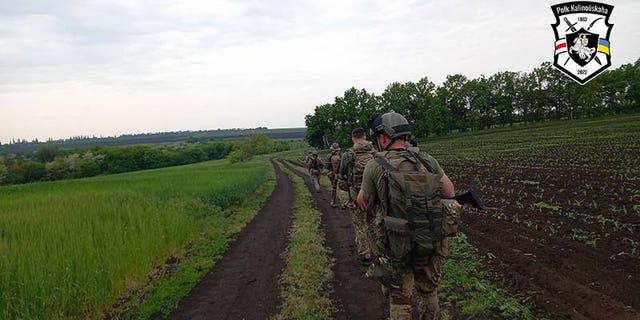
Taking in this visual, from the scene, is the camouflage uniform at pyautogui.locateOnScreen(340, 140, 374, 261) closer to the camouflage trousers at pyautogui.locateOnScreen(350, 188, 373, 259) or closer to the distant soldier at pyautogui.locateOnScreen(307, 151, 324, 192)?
the camouflage trousers at pyautogui.locateOnScreen(350, 188, 373, 259)

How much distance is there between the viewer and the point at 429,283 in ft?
13.1

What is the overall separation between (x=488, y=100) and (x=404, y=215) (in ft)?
252

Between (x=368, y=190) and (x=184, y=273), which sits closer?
(x=368, y=190)

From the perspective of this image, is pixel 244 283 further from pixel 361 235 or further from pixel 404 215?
pixel 404 215

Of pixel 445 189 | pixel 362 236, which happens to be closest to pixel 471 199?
pixel 445 189

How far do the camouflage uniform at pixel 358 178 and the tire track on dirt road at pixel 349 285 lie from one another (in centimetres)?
34

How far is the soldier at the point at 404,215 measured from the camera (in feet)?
12.2

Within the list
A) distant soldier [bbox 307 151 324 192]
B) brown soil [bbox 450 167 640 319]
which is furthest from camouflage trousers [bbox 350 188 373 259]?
distant soldier [bbox 307 151 324 192]

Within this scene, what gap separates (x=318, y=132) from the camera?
8675cm

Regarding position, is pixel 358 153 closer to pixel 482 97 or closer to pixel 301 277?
pixel 301 277

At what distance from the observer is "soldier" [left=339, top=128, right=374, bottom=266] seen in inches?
292

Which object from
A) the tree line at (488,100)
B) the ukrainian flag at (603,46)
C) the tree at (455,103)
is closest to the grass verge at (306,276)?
the ukrainian flag at (603,46)

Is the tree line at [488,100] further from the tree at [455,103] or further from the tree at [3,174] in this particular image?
the tree at [3,174]

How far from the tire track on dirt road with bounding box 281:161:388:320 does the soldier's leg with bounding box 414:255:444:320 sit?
1.31 m
